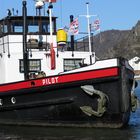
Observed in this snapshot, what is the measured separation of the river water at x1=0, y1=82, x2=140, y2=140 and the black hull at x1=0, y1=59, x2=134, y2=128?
258 millimetres

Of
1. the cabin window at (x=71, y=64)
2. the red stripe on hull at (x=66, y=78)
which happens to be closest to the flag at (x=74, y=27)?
the cabin window at (x=71, y=64)

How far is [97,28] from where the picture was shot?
18.9 metres

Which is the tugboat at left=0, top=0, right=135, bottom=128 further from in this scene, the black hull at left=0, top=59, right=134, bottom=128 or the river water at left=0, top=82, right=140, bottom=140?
the river water at left=0, top=82, right=140, bottom=140

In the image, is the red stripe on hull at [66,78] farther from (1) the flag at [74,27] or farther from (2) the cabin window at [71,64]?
(1) the flag at [74,27]

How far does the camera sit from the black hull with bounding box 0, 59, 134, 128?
1556cm

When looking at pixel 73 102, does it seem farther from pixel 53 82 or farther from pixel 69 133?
pixel 69 133

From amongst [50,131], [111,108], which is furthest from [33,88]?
[111,108]

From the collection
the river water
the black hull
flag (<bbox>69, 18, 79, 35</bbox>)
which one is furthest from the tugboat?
flag (<bbox>69, 18, 79, 35</bbox>)

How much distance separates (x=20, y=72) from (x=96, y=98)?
369 cm

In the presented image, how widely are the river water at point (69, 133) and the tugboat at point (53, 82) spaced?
0.90ft

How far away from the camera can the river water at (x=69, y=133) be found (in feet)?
48.6

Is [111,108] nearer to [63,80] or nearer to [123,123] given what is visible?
[123,123]

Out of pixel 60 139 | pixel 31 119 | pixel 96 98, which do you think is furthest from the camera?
pixel 31 119

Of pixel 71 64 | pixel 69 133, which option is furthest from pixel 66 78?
pixel 71 64
